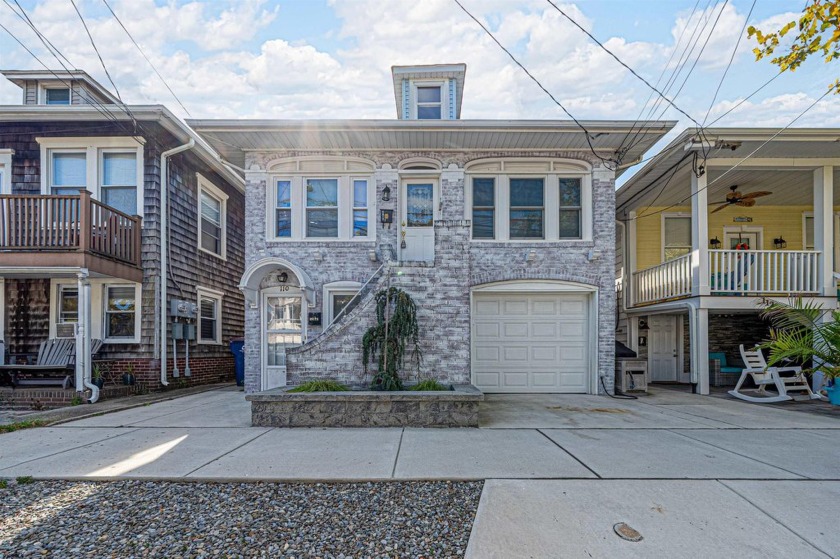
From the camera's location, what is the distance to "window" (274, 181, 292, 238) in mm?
9016

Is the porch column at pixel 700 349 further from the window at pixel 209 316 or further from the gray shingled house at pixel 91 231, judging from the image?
the window at pixel 209 316

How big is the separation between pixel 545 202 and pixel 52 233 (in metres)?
9.19

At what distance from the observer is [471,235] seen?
8961 millimetres

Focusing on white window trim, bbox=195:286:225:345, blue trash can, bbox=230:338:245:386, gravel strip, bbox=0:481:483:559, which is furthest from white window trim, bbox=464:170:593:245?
white window trim, bbox=195:286:225:345

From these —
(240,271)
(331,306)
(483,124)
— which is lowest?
(331,306)

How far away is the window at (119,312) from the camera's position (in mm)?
9250

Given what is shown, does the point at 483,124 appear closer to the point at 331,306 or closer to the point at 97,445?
the point at 331,306

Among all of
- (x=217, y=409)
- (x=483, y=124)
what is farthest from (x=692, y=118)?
(x=217, y=409)

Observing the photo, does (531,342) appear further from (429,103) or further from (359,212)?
(429,103)

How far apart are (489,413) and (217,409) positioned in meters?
4.34

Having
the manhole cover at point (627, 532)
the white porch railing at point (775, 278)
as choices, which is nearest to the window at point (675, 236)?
the white porch railing at point (775, 278)

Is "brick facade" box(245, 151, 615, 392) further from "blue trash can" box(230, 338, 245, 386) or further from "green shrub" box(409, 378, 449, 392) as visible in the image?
"green shrub" box(409, 378, 449, 392)

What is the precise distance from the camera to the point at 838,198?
36.3 ft

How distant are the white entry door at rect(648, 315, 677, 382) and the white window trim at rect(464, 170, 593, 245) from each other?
4.74 m
